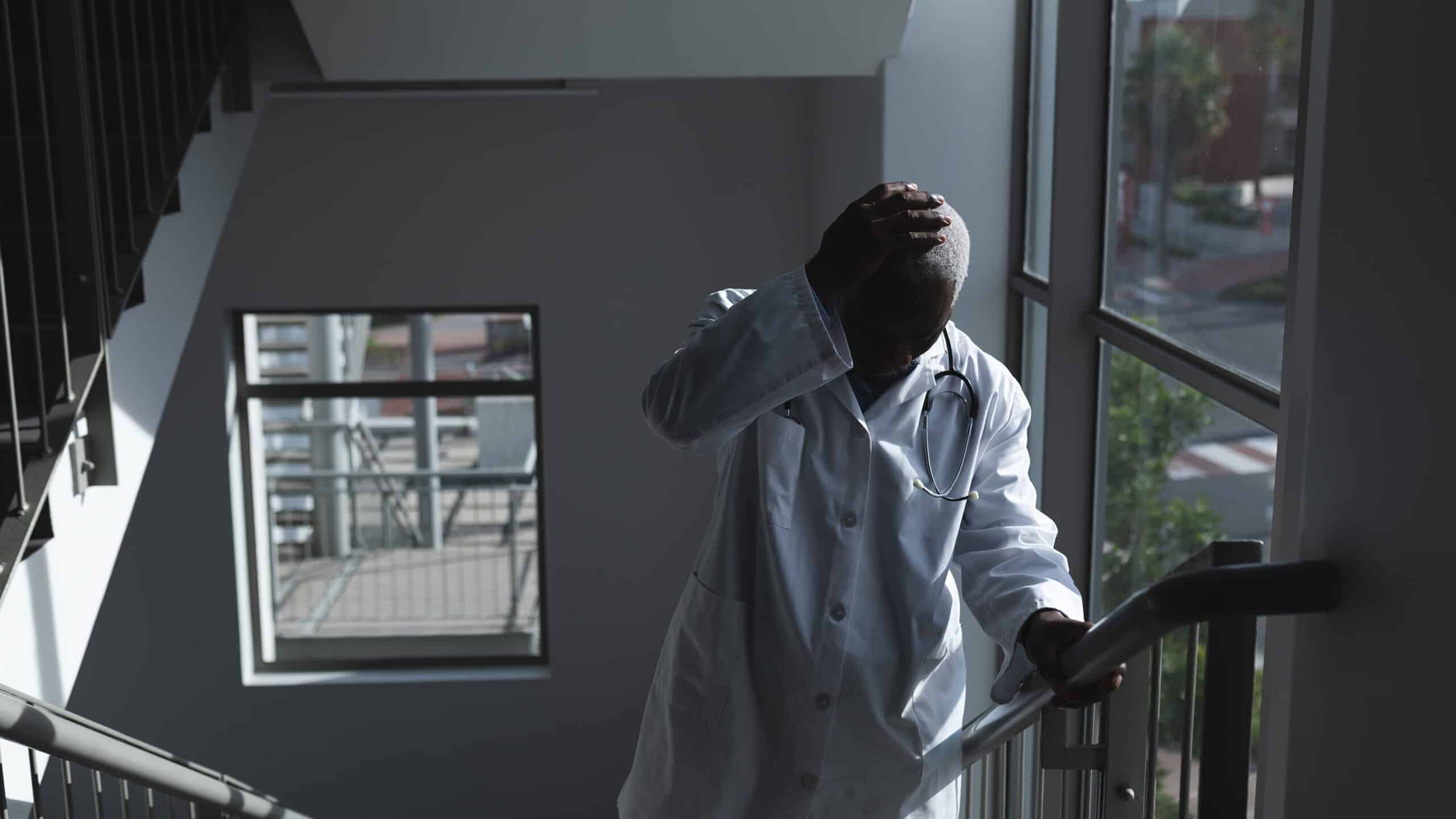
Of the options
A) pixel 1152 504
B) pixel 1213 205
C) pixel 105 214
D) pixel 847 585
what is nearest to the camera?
pixel 847 585

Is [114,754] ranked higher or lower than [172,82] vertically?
lower

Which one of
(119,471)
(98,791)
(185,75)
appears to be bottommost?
(98,791)

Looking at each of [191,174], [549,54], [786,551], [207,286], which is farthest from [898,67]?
[207,286]

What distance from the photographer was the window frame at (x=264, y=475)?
4785 mm

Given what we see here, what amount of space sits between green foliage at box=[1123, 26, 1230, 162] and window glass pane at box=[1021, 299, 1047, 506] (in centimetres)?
66

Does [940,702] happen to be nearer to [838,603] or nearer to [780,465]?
[838,603]

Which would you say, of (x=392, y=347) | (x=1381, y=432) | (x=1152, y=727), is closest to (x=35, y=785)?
(x=1152, y=727)

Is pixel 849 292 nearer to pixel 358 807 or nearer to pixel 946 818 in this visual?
pixel 946 818

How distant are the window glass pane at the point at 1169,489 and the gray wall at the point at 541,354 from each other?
221cm

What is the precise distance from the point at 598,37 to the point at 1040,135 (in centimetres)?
114

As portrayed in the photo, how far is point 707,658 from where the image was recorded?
60.4 inches

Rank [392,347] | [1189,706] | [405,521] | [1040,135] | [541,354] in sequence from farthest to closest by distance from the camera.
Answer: [405,521] → [392,347] → [541,354] → [1040,135] → [1189,706]

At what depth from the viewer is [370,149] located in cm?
460

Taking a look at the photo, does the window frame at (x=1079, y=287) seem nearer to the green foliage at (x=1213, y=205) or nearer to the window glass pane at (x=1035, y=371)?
the window glass pane at (x=1035, y=371)
